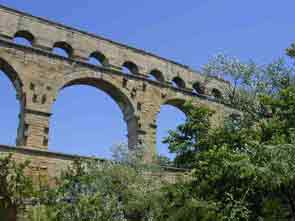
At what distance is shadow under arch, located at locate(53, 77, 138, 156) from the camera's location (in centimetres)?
2217

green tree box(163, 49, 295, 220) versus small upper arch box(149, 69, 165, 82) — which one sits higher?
small upper arch box(149, 69, 165, 82)

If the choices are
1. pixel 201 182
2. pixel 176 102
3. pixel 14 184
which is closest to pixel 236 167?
pixel 201 182

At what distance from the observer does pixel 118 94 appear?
2273 cm

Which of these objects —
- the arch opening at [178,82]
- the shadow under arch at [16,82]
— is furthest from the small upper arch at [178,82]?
the shadow under arch at [16,82]

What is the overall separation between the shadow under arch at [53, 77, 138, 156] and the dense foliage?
6.11 meters

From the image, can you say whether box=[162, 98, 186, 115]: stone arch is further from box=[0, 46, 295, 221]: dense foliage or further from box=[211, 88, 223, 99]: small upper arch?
box=[0, 46, 295, 221]: dense foliage

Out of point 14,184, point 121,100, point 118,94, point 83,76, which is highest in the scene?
point 83,76

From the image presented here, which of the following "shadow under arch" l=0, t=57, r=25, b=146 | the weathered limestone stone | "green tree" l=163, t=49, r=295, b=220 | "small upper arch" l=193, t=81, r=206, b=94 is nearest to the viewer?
"green tree" l=163, t=49, r=295, b=220

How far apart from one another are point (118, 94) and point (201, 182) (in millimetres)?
10628

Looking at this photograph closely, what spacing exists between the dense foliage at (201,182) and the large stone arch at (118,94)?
20.1ft

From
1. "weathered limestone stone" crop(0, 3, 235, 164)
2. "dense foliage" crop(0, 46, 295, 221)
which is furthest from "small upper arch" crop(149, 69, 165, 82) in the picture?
"dense foliage" crop(0, 46, 295, 221)

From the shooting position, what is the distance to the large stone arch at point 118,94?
21859mm

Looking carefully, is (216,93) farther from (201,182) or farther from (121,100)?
(201,182)

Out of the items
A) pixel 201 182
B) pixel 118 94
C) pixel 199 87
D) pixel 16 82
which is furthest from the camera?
pixel 199 87
